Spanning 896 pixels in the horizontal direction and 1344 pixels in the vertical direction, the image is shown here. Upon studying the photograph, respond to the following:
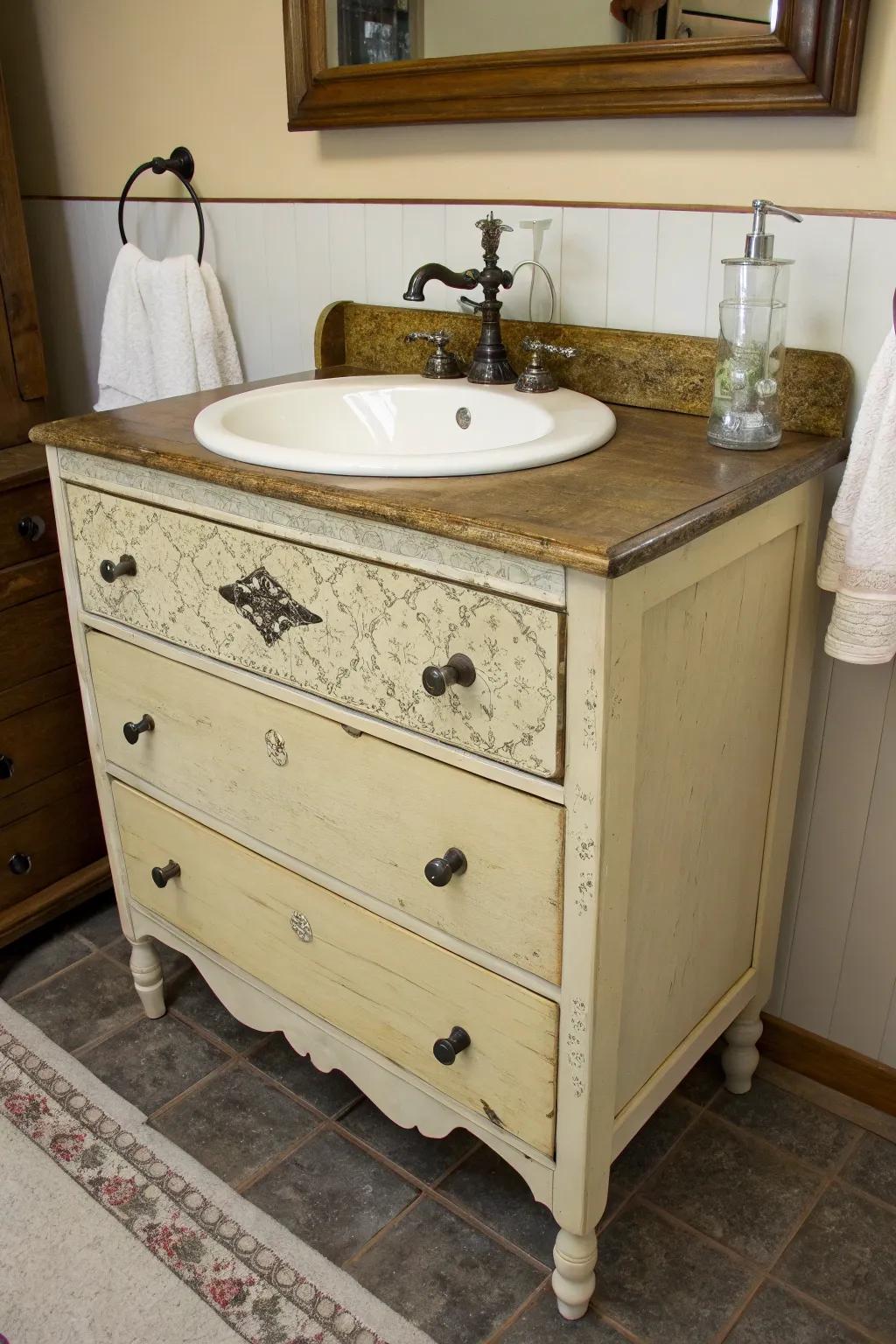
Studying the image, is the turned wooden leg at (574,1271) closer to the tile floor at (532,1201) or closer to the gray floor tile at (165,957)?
the tile floor at (532,1201)

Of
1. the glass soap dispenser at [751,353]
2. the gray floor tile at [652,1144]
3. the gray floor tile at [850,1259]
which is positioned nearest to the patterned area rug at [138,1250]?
the gray floor tile at [652,1144]

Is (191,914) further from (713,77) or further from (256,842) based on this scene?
(713,77)

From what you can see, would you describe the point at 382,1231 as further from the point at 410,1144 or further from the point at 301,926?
the point at 301,926

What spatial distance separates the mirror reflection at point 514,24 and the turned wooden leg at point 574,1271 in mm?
1267

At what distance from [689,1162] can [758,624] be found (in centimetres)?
72

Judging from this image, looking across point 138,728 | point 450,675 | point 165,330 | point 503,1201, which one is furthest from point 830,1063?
point 165,330

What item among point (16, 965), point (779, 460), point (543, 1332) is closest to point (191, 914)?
point (16, 965)

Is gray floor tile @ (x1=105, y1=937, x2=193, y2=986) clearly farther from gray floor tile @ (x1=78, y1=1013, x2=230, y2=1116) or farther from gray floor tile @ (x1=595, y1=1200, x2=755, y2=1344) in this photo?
gray floor tile @ (x1=595, y1=1200, x2=755, y2=1344)

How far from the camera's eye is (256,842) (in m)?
1.35

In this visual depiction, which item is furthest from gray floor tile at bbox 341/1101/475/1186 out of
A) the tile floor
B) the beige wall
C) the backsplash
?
the beige wall

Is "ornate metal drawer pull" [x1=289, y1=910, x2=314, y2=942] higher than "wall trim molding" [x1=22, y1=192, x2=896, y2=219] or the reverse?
the reverse

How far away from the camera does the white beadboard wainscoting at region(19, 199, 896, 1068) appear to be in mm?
1226

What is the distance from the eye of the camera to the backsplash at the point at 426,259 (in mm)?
1216

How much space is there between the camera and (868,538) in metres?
1.10
